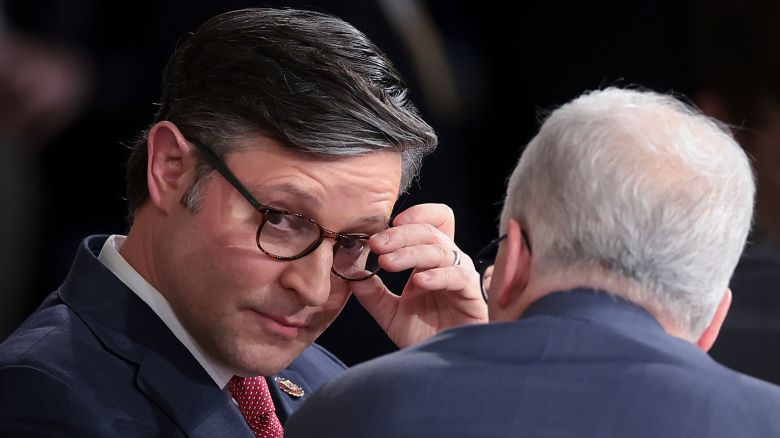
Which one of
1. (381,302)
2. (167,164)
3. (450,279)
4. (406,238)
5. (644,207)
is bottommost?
(381,302)

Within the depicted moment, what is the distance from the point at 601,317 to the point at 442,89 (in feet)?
7.32

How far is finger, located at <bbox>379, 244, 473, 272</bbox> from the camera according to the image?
2.40 metres

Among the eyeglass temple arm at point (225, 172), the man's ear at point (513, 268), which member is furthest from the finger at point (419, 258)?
the man's ear at point (513, 268)

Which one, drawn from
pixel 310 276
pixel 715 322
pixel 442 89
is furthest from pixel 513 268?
pixel 442 89

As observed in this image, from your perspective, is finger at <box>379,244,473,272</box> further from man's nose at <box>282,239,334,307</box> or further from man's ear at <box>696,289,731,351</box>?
man's ear at <box>696,289,731,351</box>

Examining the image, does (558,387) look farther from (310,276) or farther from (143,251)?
(143,251)

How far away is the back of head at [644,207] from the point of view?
1726mm

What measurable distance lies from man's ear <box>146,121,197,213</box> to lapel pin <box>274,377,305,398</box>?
0.46 m

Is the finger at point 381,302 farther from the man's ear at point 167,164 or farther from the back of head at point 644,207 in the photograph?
the back of head at point 644,207

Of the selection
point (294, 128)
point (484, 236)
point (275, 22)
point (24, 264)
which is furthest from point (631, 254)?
point (484, 236)

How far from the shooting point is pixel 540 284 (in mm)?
1799

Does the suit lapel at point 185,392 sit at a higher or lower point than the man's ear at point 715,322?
lower

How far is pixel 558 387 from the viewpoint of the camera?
1.66 metres

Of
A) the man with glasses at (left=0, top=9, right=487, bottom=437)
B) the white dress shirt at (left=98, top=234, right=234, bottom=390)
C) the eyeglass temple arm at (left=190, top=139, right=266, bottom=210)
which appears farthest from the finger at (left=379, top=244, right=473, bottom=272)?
the white dress shirt at (left=98, top=234, right=234, bottom=390)
